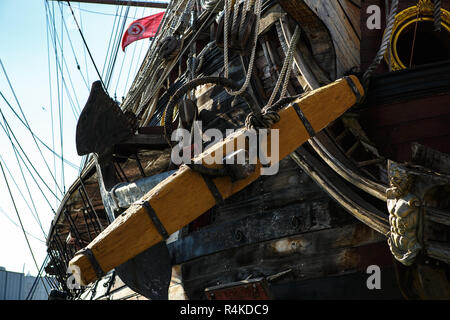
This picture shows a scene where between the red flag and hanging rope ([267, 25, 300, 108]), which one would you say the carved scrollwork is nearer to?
hanging rope ([267, 25, 300, 108])

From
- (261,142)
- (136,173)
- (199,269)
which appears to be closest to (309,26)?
(261,142)

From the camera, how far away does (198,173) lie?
183 inches

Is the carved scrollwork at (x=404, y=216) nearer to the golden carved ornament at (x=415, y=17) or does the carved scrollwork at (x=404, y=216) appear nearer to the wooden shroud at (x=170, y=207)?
the wooden shroud at (x=170, y=207)

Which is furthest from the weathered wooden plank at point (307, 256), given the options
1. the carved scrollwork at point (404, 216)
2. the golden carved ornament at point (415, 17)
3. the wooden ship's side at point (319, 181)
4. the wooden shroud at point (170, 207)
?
the golden carved ornament at point (415, 17)

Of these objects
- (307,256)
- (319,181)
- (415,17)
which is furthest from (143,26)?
(307,256)

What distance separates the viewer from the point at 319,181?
518cm

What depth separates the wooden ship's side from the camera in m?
4.46

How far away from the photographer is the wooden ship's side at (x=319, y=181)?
14.6ft

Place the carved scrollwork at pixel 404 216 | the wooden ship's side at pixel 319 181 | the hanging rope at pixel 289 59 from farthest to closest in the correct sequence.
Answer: the hanging rope at pixel 289 59 → the wooden ship's side at pixel 319 181 → the carved scrollwork at pixel 404 216

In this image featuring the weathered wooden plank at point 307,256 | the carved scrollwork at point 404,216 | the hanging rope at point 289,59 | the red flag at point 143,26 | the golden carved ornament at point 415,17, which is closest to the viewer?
the carved scrollwork at point 404,216

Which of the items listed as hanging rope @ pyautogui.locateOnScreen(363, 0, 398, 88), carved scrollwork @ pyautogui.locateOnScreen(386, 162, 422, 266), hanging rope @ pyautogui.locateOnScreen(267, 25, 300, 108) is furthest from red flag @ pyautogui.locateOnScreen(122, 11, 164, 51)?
carved scrollwork @ pyautogui.locateOnScreen(386, 162, 422, 266)

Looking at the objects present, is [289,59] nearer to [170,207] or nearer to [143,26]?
[170,207]

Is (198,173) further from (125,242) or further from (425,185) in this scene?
(425,185)

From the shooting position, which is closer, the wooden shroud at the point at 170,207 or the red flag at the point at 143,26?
the wooden shroud at the point at 170,207
